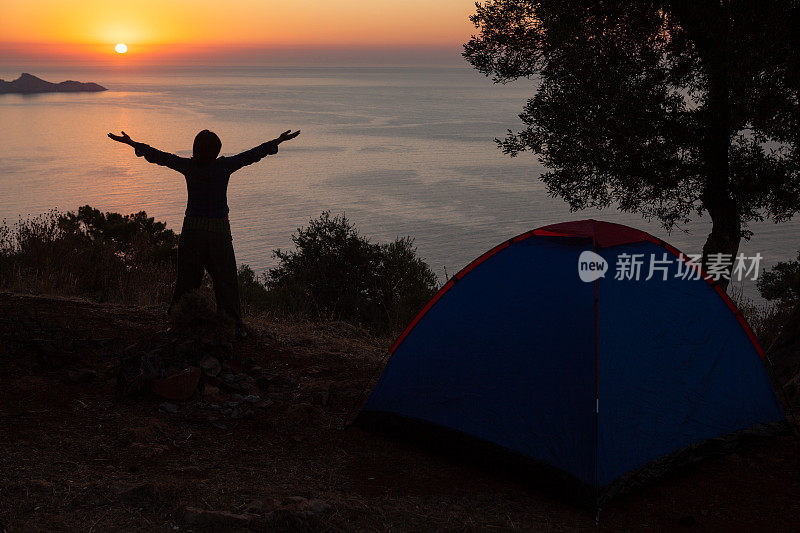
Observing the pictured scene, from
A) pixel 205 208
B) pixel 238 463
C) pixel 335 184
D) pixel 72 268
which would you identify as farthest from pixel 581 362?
pixel 335 184

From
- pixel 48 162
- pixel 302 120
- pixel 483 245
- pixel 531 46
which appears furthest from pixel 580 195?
pixel 302 120

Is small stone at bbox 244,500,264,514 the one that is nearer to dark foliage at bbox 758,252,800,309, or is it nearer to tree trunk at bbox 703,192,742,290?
tree trunk at bbox 703,192,742,290

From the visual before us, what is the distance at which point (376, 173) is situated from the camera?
10238cm

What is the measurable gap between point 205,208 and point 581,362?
538 cm

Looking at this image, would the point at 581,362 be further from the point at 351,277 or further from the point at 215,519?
the point at 351,277

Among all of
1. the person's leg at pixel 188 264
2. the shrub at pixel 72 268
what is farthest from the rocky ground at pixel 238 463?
the shrub at pixel 72 268

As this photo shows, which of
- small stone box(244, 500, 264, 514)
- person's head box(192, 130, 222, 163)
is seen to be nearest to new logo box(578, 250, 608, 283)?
small stone box(244, 500, 264, 514)

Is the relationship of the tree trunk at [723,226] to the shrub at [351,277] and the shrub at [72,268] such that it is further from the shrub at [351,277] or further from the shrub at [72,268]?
the shrub at [72,268]

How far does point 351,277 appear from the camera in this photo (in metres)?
22.1

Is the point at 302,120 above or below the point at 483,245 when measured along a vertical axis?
above

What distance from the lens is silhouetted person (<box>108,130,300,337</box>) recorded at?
9523 millimetres

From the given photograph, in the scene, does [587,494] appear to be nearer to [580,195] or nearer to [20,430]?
[20,430]

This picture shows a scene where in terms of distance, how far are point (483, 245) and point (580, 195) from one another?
154ft

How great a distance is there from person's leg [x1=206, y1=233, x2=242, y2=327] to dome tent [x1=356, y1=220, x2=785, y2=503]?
10.2 ft
